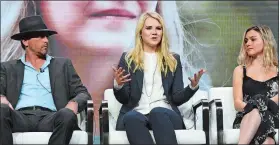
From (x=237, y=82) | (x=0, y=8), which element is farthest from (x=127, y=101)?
(x=0, y=8)

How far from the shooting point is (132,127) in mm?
4742

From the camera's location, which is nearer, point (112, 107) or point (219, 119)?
point (219, 119)

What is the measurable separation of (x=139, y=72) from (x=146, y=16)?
1.51 ft

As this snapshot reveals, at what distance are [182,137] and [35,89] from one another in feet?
4.08

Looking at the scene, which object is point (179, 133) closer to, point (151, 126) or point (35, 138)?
point (151, 126)

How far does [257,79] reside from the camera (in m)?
5.38

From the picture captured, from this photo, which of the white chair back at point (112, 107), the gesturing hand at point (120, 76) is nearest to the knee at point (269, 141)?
the gesturing hand at point (120, 76)

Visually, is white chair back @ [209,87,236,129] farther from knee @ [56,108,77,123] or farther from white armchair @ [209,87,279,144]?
knee @ [56,108,77,123]

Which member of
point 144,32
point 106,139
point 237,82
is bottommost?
point 106,139

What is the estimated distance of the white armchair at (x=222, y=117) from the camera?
493 cm

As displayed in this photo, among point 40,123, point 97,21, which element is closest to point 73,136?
point 40,123

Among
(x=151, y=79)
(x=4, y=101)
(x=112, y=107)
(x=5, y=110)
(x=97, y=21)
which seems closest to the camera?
(x=5, y=110)

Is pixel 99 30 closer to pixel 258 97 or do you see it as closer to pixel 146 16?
pixel 146 16

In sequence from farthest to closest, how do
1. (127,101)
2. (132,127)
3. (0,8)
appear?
(0,8)
(127,101)
(132,127)
